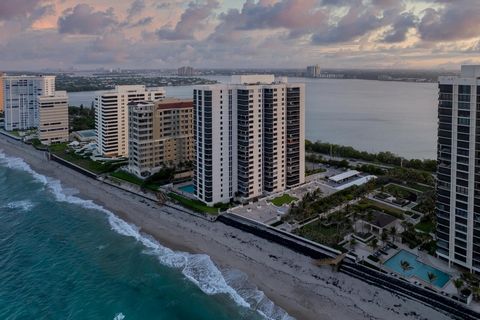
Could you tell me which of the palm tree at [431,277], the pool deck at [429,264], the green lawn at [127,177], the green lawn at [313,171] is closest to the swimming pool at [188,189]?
the green lawn at [127,177]

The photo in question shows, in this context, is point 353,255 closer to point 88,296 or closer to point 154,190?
point 88,296

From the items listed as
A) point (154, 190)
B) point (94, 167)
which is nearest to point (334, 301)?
point (154, 190)

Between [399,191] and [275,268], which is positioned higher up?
[399,191]

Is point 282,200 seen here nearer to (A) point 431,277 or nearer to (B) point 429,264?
(B) point 429,264

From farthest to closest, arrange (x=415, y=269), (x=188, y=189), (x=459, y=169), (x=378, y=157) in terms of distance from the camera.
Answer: (x=378, y=157), (x=188, y=189), (x=415, y=269), (x=459, y=169)

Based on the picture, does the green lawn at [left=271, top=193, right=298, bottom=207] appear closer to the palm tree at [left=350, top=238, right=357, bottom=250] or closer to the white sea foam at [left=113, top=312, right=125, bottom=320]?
the palm tree at [left=350, top=238, right=357, bottom=250]

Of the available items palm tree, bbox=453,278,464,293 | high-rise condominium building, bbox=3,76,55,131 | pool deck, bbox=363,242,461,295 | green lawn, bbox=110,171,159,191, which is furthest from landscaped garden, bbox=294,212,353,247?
high-rise condominium building, bbox=3,76,55,131

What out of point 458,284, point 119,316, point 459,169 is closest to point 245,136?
point 459,169
